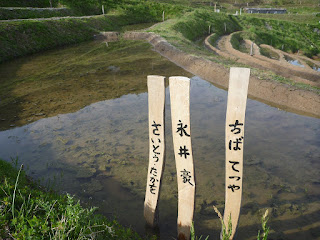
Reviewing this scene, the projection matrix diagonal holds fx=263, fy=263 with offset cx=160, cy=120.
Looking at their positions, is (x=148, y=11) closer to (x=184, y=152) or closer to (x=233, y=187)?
(x=184, y=152)

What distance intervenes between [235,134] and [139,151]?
3.59 m

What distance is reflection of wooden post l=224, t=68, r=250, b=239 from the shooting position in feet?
9.28

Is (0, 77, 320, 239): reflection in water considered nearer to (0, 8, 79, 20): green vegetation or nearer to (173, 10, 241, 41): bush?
(173, 10, 241, 41): bush

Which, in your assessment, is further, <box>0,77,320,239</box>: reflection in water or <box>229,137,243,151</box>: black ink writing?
<box>0,77,320,239</box>: reflection in water

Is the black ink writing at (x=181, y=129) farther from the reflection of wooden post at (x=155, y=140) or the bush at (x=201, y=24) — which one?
the bush at (x=201, y=24)

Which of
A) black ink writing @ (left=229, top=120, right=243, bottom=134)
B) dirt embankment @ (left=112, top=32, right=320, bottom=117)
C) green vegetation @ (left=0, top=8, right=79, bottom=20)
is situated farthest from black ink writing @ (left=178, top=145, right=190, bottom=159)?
green vegetation @ (left=0, top=8, right=79, bottom=20)

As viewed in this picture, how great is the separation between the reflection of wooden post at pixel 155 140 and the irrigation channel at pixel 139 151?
643mm

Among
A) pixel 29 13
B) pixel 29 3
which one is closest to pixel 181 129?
pixel 29 13

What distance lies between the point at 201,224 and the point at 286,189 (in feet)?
6.15

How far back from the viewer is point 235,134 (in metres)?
2.99

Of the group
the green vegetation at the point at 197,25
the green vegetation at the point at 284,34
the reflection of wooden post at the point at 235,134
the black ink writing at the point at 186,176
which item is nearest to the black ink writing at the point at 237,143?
the reflection of wooden post at the point at 235,134

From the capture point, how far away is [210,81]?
38.6 ft

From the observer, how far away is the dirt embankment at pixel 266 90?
853cm

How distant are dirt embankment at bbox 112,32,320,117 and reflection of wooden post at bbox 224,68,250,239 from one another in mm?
6415
